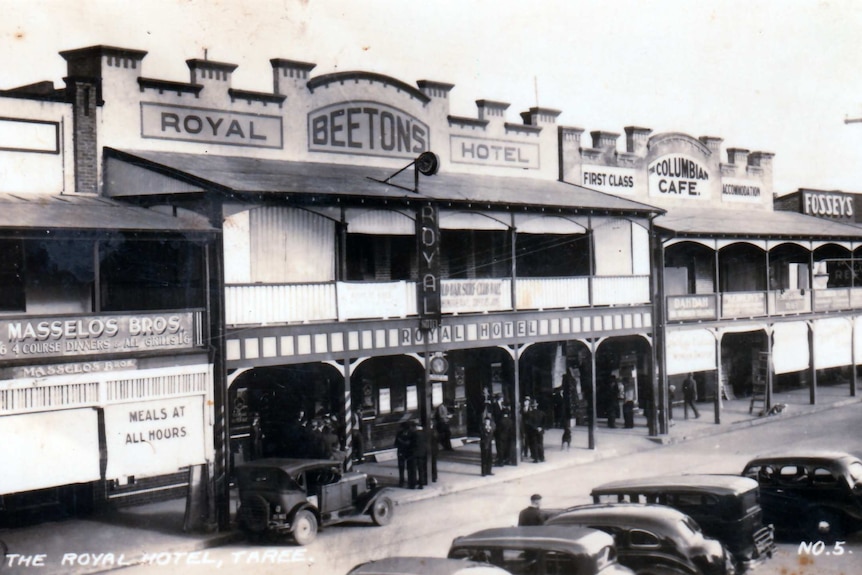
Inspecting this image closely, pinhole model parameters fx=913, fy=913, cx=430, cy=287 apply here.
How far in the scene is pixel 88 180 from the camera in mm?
17750

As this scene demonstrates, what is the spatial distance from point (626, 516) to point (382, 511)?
559cm

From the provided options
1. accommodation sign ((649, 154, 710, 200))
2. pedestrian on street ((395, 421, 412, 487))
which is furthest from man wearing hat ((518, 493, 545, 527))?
accommodation sign ((649, 154, 710, 200))

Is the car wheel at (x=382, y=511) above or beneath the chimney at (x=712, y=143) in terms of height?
beneath

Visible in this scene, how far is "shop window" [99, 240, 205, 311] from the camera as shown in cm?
1809

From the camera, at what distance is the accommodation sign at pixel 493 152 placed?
2455cm

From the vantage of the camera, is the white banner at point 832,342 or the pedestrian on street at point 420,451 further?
the white banner at point 832,342

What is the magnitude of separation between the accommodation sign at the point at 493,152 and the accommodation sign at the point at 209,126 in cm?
556

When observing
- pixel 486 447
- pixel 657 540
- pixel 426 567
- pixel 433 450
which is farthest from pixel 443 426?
pixel 426 567

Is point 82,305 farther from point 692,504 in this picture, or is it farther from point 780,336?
point 780,336

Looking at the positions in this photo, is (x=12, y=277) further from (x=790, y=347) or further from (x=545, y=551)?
(x=790, y=347)

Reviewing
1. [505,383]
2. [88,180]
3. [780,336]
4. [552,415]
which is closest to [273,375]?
[88,180]

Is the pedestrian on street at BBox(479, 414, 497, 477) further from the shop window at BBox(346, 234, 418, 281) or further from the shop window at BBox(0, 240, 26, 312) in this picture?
the shop window at BBox(0, 240, 26, 312)

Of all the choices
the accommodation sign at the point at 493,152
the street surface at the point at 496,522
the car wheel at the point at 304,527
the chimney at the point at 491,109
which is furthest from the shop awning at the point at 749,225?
the car wheel at the point at 304,527

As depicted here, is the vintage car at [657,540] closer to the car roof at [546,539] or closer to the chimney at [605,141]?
the car roof at [546,539]
